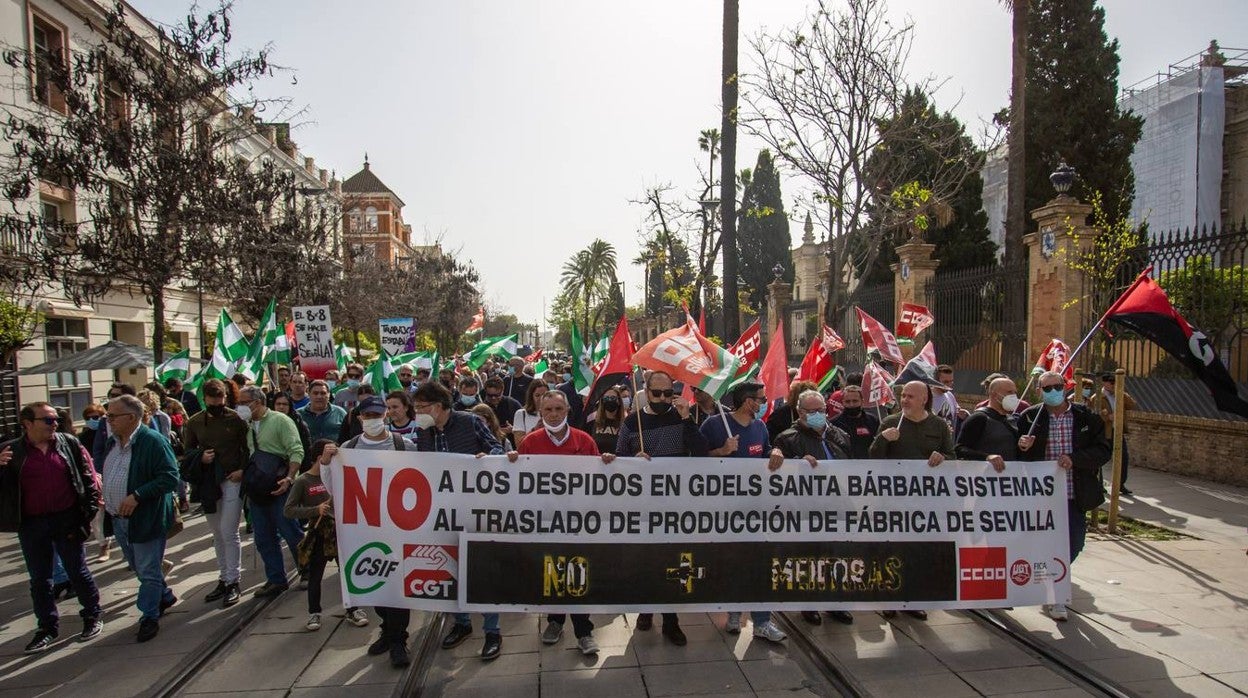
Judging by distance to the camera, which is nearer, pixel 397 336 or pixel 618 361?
pixel 618 361

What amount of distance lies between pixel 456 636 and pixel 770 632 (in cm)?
221

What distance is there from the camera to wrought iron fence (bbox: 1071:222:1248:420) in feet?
35.3

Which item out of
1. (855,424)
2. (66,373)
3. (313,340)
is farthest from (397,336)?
(855,424)

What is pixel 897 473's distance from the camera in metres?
5.32

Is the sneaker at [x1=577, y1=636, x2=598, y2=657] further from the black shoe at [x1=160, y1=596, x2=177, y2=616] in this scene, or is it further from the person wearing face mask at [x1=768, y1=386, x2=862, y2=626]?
the black shoe at [x1=160, y1=596, x2=177, y2=616]

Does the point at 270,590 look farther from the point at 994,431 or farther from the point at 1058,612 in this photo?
the point at 1058,612

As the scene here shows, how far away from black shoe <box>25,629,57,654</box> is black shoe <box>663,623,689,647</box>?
14.7 ft

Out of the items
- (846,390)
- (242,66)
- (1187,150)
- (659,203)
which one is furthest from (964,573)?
(1187,150)

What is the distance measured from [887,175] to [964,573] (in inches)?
432

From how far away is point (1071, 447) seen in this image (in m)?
5.82

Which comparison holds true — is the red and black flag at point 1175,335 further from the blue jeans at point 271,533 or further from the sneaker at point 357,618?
the blue jeans at point 271,533

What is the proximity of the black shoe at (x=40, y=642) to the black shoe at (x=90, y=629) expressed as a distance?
183 millimetres

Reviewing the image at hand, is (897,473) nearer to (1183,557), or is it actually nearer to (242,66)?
(1183,557)

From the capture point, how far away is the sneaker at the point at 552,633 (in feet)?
17.4
